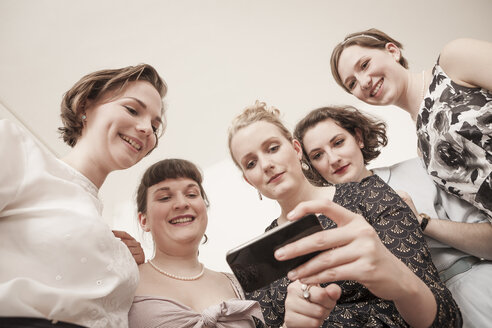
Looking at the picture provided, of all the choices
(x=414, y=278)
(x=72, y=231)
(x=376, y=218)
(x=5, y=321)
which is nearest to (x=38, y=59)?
(x=72, y=231)

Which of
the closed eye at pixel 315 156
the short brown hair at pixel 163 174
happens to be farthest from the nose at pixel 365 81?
the short brown hair at pixel 163 174

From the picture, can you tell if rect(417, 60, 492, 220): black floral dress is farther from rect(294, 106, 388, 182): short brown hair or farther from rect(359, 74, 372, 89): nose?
rect(294, 106, 388, 182): short brown hair

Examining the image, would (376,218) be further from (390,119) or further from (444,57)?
(390,119)

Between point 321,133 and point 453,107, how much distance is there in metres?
0.55

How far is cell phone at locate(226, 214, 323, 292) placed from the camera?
0.63 m

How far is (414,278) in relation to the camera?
654 mm

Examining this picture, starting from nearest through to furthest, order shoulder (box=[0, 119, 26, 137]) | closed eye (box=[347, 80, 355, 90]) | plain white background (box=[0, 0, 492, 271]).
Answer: shoulder (box=[0, 119, 26, 137])
closed eye (box=[347, 80, 355, 90])
plain white background (box=[0, 0, 492, 271])

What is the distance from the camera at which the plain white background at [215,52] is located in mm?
2035

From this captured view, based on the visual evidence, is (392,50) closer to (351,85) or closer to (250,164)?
(351,85)

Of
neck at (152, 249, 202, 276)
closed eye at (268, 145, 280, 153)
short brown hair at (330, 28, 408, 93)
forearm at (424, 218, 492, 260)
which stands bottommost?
neck at (152, 249, 202, 276)

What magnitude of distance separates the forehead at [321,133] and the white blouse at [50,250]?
3.30 ft

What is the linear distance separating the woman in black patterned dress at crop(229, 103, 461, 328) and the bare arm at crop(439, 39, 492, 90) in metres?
0.51

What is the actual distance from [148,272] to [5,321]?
727 mm

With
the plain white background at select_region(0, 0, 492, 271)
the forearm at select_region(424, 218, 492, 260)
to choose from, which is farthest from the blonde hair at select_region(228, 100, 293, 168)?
the plain white background at select_region(0, 0, 492, 271)
